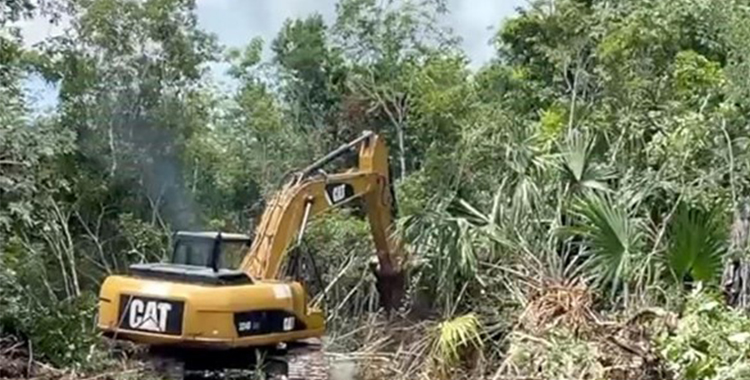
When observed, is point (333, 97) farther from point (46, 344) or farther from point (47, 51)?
point (46, 344)

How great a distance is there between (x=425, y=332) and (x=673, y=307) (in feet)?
7.78

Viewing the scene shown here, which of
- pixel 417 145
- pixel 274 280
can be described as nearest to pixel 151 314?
pixel 274 280

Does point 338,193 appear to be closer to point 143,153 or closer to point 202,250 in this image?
point 202,250

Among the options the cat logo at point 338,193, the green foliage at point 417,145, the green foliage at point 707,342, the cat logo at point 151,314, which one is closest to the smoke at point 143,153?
the green foliage at point 417,145

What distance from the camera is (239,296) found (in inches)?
304

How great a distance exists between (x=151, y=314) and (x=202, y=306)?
1.33 ft

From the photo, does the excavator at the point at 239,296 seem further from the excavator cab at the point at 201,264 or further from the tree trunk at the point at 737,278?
the tree trunk at the point at 737,278

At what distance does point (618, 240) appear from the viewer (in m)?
7.41

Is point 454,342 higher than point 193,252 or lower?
lower

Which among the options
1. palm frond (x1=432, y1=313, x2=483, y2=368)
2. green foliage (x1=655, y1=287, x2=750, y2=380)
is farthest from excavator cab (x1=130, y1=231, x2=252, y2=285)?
green foliage (x1=655, y1=287, x2=750, y2=380)

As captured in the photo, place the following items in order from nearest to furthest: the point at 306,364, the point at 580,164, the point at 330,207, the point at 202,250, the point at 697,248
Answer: the point at 697,248 → the point at 202,250 → the point at 306,364 → the point at 580,164 → the point at 330,207

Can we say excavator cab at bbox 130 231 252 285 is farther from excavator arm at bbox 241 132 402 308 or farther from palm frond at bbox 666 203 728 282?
palm frond at bbox 666 203 728 282

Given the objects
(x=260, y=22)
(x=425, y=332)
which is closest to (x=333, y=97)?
(x=260, y=22)

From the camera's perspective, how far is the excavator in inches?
299
